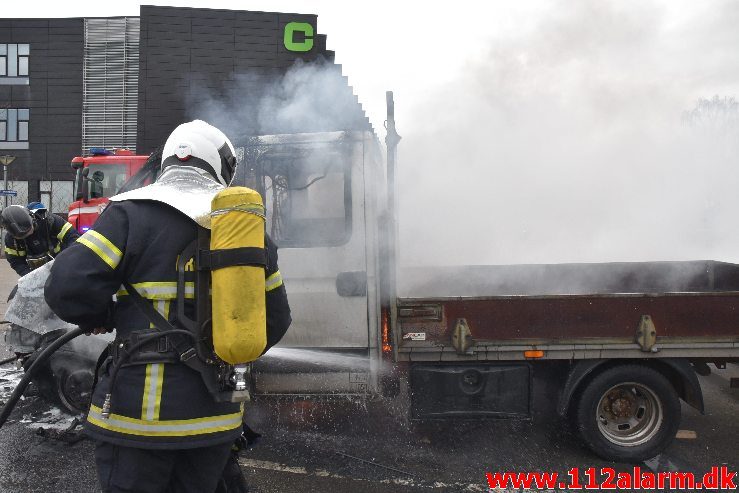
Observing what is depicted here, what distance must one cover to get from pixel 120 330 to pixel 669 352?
3.58 meters

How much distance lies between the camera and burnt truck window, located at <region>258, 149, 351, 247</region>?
3885mm

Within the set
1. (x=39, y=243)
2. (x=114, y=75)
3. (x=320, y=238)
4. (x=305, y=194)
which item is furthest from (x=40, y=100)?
(x=320, y=238)

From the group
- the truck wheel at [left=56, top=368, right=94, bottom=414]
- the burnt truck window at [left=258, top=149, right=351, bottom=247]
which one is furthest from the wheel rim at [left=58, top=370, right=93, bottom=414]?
the burnt truck window at [left=258, top=149, right=351, bottom=247]

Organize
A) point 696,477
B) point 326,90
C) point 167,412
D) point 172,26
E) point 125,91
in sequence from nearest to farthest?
point 167,412
point 696,477
point 326,90
point 172,26
point 125,91

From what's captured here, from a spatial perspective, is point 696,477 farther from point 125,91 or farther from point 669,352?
point 125,91

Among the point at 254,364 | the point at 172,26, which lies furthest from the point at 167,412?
the point at 172,26

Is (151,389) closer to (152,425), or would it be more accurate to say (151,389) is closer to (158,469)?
(152,425)

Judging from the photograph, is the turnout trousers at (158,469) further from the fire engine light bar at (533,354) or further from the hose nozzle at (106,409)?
the fire engine light bar at (533,354)

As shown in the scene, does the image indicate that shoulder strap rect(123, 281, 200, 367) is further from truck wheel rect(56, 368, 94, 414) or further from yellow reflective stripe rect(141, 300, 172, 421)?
Answer: truck wheel rect(56, 368, 94, 414)

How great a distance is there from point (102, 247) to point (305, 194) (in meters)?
2.16

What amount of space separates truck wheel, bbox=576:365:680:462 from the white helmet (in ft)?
10.3

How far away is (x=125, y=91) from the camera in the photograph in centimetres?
2448

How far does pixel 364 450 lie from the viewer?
3.97 meters

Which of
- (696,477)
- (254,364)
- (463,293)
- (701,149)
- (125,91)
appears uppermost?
(125,91)
